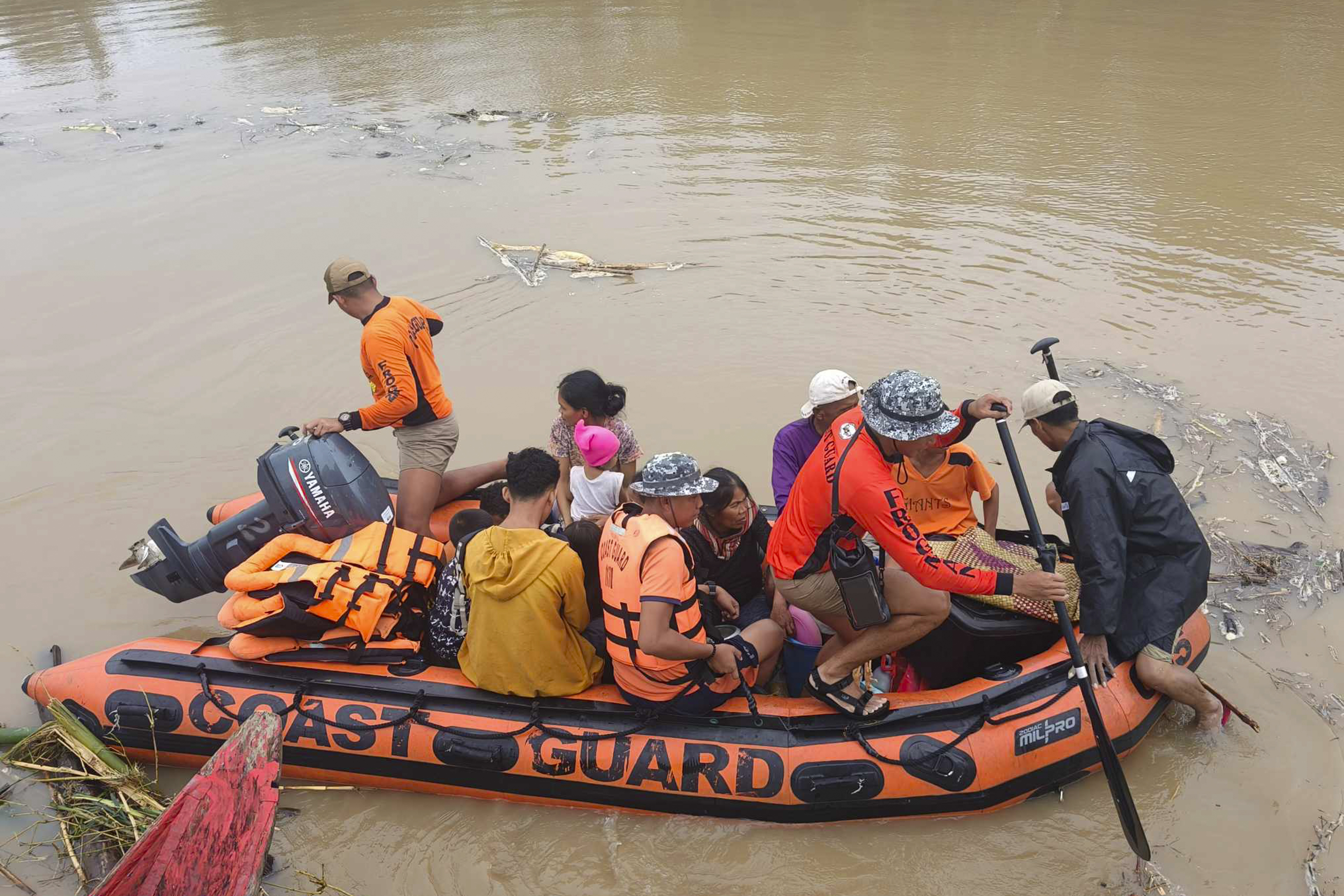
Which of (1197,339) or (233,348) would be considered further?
(233,348)

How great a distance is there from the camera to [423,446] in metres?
4.70

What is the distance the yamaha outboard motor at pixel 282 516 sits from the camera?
4027mm

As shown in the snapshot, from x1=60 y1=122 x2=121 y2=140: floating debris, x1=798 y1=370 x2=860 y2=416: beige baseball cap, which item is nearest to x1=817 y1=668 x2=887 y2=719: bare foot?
x1=798 y1=370 x2=860 y2=416: beige baseball cap

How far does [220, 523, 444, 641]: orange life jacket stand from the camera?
12.4ft

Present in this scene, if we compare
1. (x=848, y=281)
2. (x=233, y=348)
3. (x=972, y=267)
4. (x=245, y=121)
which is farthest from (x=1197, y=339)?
(x=245, y=121)

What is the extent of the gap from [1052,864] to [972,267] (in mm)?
5666

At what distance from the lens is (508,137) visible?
39.1 ft

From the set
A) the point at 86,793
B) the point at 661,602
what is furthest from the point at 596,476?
the point at 86,793

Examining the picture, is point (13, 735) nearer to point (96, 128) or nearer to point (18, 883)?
point (18, 883)

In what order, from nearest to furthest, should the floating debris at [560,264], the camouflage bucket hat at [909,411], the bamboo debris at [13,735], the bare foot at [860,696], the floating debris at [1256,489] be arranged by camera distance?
the camouflage bucket hat at [909,411] → the bare foot at [860,696] → the bamboo debris at [13,735] → the floating debris at [1256,489] → the floating debris at [560,264]

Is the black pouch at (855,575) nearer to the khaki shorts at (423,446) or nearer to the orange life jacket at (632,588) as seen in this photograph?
the orange life jacket at (632,588)

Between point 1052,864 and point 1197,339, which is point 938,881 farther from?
point 1197,339

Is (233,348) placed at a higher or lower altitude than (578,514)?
lower

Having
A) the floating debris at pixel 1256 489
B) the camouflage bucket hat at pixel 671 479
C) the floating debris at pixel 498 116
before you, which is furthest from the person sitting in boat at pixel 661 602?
the floating debris at pixel 498 116
